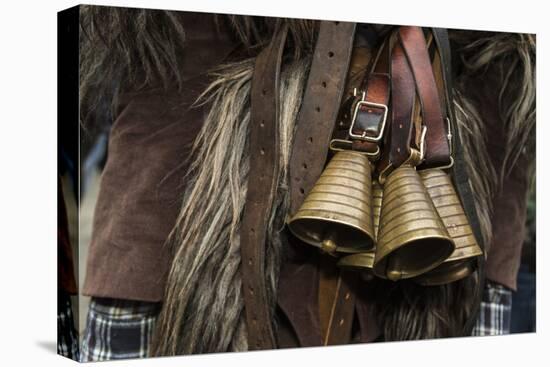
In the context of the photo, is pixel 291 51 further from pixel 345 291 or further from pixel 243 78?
pixel 345 291

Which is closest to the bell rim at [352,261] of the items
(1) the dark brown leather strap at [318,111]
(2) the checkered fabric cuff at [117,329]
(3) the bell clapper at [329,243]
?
(3) the bell clapper at [329,243]

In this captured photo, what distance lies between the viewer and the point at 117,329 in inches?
124

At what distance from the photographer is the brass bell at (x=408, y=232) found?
312cm

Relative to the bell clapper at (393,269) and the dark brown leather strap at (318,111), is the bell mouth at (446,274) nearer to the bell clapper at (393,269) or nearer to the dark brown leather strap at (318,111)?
the bell clapper at (393,269)

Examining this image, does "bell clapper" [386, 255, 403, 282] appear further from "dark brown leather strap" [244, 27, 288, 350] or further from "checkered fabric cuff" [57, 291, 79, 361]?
"checkered fabric cuff" [57, 291, 79, 361]

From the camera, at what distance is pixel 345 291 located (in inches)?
134

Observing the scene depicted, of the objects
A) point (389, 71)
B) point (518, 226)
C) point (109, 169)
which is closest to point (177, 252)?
point (109, 169)

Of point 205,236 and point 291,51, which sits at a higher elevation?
point 291,51

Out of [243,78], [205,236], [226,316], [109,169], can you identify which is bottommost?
[226,316]

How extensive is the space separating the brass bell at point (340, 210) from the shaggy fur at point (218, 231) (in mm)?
105

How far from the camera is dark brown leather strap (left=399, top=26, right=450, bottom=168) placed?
3354 mm

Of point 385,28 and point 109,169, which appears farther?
point 385,28

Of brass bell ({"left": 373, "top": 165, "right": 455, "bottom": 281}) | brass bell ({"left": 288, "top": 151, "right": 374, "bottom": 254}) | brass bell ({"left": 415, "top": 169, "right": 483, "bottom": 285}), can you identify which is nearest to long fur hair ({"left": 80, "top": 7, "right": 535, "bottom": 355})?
brass bell ({"left": 288, "top": 151, "right": 374, "bottom": 254})

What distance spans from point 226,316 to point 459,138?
910 millimetres
